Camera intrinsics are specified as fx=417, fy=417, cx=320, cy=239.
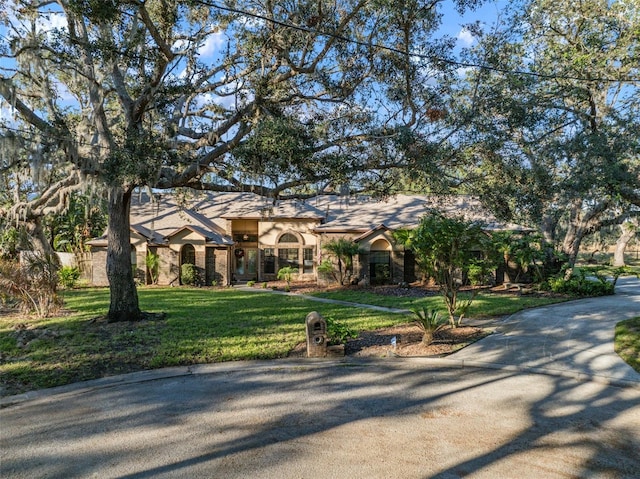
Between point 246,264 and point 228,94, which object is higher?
point 228,94

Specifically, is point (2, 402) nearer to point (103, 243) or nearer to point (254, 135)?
point (254, 135)

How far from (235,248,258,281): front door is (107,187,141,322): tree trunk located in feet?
44.5

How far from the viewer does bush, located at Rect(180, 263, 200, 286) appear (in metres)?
21.7

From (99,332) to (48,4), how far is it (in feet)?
25.7

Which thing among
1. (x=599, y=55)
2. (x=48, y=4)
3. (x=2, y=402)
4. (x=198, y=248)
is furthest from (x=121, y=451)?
(x=198, y=248)

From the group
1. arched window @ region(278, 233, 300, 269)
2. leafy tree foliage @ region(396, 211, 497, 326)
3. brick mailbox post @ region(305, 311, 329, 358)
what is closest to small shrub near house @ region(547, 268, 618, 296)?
leafy tree foliage @ region(396, 211, 497, 326)

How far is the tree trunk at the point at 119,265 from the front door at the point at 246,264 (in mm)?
13575

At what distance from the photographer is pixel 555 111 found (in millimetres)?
13484

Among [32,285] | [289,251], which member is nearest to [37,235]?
[32,285]

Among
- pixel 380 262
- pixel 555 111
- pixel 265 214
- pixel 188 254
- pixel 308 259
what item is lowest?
pixel 380 262

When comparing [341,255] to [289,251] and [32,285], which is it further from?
[32,285]

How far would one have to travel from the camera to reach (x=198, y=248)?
22078mm

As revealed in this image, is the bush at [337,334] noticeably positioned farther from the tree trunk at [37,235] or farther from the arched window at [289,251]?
the arched window at [289,251]

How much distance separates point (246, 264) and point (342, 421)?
20.2 meters
